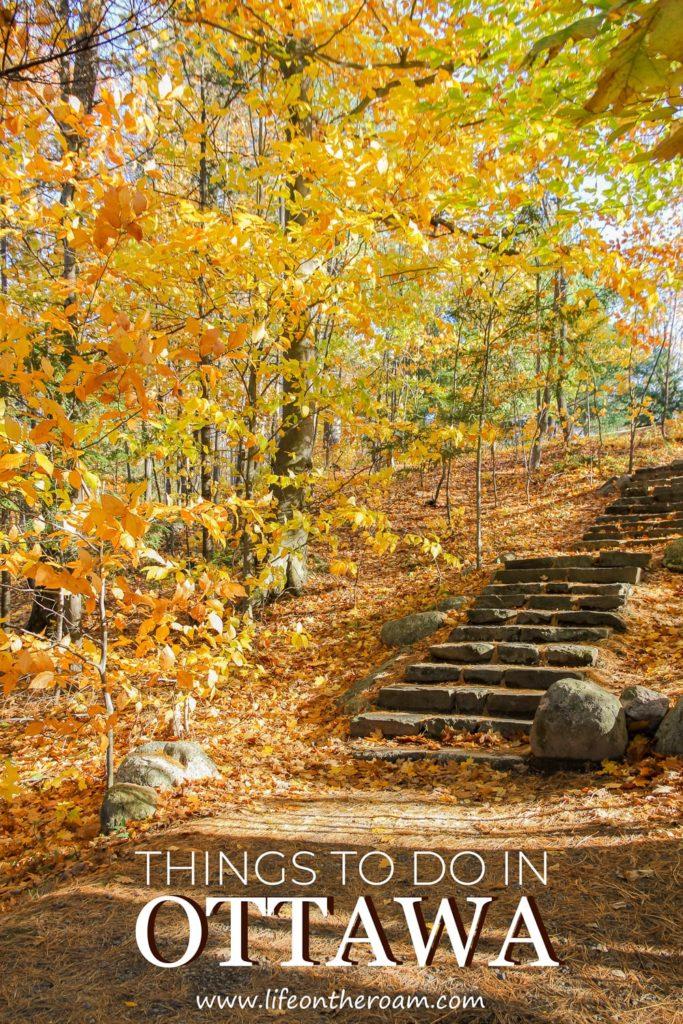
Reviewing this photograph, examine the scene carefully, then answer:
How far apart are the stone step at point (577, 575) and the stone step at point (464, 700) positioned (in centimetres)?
262

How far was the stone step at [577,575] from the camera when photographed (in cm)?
707

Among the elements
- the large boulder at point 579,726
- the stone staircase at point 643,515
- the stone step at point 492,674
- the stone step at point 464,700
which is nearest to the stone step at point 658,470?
the stone staircase at point 643,515

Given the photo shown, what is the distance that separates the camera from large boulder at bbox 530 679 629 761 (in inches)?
151

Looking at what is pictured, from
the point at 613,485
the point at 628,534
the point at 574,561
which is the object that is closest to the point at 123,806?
the point at 574,561

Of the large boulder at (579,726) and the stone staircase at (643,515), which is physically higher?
the stone staircase at (643,515)

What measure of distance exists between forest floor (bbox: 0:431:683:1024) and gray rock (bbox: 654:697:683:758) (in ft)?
0.41

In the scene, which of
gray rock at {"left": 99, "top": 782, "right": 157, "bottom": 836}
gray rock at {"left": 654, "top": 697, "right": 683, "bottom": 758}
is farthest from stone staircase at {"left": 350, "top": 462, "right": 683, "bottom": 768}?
gray rock at {"left": 99, "top": 782, "right": 157, "bottom": 836}

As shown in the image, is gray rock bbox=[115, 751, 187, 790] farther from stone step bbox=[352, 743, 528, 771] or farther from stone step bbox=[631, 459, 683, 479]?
stone step bbox=[631, 459, 683, 479]

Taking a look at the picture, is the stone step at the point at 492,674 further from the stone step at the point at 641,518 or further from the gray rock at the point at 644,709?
the stone step at the point at 641,518

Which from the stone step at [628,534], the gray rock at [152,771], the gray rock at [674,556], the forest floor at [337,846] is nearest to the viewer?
the forest floor at [337,846]

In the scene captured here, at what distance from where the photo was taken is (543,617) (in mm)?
6406

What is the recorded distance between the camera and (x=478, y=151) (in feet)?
28.1

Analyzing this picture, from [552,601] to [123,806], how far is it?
193 inches

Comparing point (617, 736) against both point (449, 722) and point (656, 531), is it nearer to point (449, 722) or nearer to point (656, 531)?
point (449, 722)
